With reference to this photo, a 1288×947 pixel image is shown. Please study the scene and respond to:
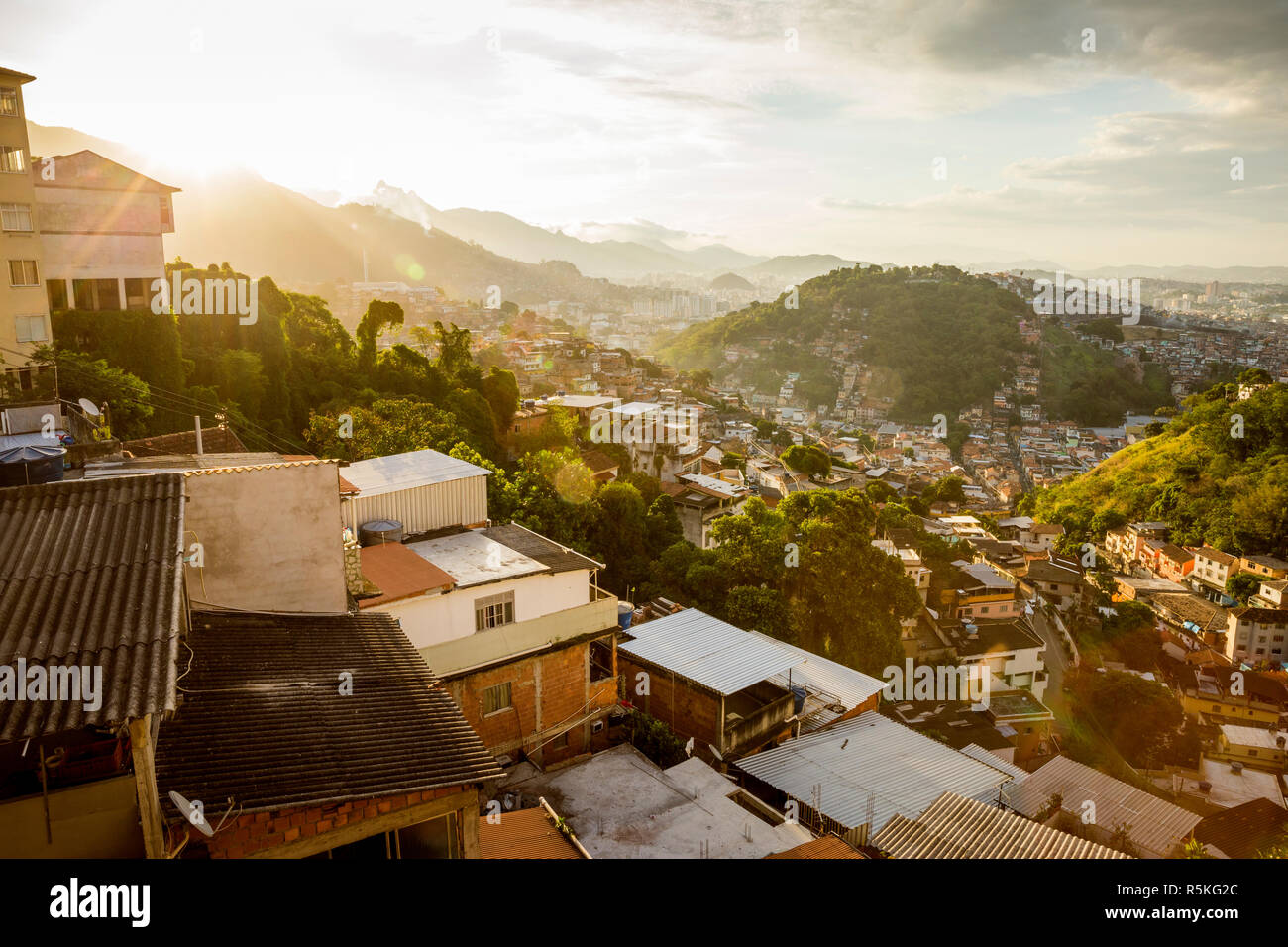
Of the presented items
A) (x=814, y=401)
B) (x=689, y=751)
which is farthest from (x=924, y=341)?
(x=689, y=751)

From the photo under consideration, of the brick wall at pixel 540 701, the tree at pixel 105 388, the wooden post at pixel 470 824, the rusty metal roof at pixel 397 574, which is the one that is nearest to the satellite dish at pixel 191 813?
the wooden post at pixel 470 824

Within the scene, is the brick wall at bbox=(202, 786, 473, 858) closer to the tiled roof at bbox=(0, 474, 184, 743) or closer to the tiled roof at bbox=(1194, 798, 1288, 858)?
the tiled roof at bbox=(0, 474, 184, 743)

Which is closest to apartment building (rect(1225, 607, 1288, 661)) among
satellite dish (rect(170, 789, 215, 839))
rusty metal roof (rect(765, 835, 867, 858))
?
rusty metal roof (rect(765, 835, 867, 858))

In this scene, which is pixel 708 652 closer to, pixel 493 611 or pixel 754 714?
pixel 754 714

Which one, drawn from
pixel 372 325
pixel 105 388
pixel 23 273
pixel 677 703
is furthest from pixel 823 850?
pixel 372 325

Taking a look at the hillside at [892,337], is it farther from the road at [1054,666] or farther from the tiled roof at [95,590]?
the tiled roof at [95,590]
